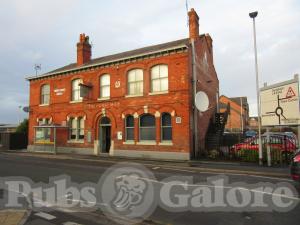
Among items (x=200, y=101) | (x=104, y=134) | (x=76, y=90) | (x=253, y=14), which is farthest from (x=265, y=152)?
(x=76, y=90)

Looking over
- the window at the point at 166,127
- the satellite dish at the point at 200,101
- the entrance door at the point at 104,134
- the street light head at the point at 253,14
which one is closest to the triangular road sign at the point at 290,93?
the street light head at the point at 253,14

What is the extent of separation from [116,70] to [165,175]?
1304 cm

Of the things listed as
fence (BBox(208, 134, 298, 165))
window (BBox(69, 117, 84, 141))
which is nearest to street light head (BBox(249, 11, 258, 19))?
fence (BBox(208, 134, 298, 165))

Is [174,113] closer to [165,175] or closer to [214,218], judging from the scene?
[165,175]

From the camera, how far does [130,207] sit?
7.21m

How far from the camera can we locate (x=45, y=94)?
2845 centimetres

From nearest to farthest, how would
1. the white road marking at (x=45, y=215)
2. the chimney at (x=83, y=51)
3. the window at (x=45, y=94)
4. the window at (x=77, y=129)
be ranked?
the white road marking at (x=45, y=215) < the window at (x=77, y=129) < the chimney at (x=83, y=51) < the window at (x=45, y=94)

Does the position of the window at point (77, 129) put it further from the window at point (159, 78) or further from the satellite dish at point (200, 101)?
the satellite dish at point (200, 101)

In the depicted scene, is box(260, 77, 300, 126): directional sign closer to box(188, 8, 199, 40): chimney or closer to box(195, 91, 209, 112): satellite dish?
box(195, 91, 209, 112): satellite dish

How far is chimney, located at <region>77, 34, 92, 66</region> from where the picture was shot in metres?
27.0

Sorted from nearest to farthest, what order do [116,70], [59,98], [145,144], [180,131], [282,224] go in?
1. [282,224]
2. [180,131]
3. [145,144]
4. [116,70]
5. [59,98]

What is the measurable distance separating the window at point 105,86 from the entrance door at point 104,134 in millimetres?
2103

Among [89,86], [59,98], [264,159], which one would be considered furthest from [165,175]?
[59,98]

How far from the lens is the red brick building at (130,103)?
19766mm
